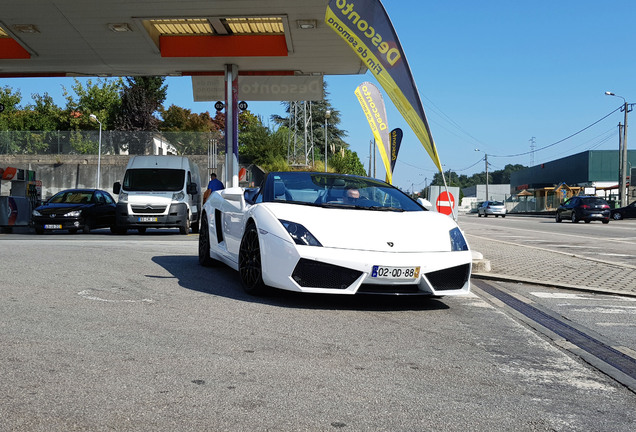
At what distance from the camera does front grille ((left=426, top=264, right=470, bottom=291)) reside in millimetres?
5773

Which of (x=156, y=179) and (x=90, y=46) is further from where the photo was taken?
(x=90, y=46)

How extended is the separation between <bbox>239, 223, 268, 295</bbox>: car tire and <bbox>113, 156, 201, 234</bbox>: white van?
11.4 meters

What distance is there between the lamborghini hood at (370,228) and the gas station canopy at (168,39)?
11.7 meters

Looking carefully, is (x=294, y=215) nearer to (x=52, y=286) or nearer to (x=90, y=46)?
(x=52, y=286)

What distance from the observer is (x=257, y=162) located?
4100cm

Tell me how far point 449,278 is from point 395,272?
60 cm

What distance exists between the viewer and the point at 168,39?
67.2 feet

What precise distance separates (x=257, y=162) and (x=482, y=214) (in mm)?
Answer: 24256

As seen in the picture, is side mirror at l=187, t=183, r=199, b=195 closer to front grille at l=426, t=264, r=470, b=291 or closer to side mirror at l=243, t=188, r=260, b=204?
side mirror at l=243, t=188, r=260, b=204

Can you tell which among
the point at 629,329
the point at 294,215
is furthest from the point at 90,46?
the point at 629,329

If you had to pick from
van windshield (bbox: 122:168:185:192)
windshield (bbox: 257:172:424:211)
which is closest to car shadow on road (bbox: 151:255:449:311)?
windshield (bbox: 257:172:424:211)

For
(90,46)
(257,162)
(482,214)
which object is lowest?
(482,214)

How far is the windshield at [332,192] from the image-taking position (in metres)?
6.65

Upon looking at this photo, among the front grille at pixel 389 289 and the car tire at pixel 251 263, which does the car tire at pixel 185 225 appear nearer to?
the car tire at pixel 251 263
